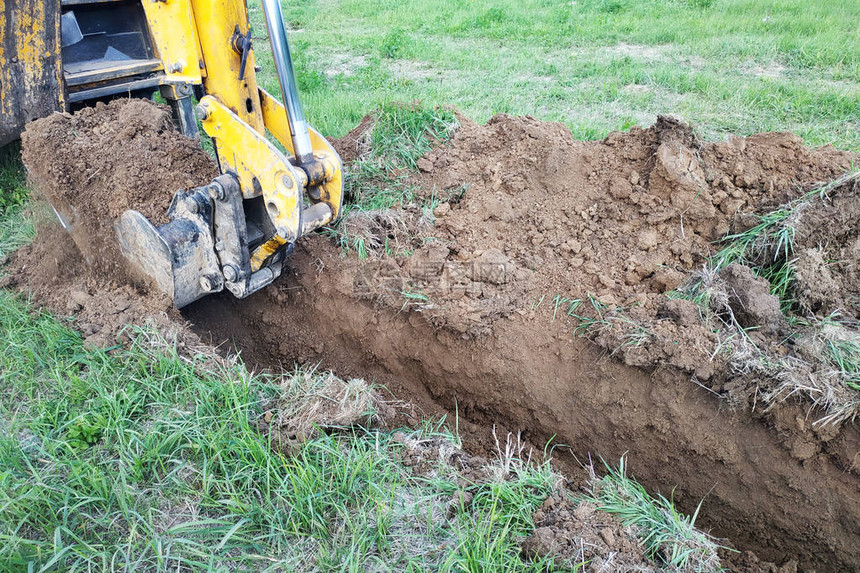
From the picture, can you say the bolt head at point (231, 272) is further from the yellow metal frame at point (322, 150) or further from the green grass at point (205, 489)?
the yellow metal frame at point (322, 150)

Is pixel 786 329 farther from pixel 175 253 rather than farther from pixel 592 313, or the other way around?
pixel 175 253

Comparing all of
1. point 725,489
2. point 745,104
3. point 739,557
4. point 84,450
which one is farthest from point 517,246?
point 745,104

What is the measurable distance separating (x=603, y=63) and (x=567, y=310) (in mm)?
5394

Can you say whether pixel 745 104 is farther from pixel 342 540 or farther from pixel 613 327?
pixel 342 540

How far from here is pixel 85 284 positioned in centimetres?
346

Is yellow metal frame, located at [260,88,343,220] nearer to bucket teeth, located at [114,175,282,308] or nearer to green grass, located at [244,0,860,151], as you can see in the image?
bucket teeth, located at [114,175,282,308]

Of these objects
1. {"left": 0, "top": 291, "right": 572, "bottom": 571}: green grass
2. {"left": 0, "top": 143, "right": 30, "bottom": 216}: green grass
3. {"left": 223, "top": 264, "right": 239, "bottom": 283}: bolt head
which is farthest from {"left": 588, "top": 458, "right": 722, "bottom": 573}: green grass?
{"left": 0, "top": 143, "right": 30, "bottom": 216}: green grass

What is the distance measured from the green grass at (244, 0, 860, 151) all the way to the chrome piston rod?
2659mm

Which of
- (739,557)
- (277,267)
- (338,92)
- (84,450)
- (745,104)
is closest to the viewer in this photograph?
(84,450)

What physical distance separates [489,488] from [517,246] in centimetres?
166

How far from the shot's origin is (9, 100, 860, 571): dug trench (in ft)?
9.16

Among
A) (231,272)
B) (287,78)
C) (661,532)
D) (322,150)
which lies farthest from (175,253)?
(661,532)

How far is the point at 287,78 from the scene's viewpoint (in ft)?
9.21

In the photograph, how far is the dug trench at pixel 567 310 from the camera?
2793 millimetres
